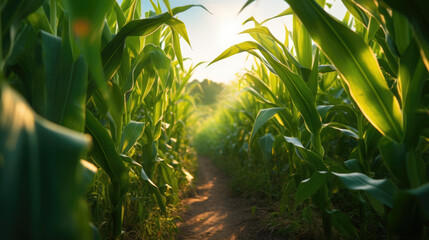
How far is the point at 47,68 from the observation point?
0.66 meters

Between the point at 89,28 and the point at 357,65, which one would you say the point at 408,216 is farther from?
the point at 89,28

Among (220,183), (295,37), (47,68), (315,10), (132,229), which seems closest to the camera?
(47,68)

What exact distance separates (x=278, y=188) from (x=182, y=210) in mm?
1037

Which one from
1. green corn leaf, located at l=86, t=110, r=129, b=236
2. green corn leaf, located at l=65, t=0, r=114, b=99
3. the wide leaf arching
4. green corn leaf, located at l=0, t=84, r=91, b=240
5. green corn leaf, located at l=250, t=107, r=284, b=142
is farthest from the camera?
green corn leaf, located at l=250, t=107, r=284, b=142

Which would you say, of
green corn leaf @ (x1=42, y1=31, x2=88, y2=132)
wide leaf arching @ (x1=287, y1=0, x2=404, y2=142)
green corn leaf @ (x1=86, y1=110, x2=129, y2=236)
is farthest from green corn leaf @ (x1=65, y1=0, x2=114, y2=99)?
wide leaf arching @ (x1=287, y1=0, x2=404, y2=142)

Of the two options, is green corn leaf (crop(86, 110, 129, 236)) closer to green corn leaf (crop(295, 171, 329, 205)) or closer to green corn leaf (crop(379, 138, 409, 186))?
green corn leaf (crop(295, 171, 329, 205))

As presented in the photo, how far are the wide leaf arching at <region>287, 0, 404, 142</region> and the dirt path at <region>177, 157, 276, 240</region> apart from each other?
1331 mm

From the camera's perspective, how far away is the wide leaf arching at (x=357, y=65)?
743 mm

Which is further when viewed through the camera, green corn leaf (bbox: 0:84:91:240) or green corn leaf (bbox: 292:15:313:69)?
green corn leaf (bbox: 292:15:313:69)

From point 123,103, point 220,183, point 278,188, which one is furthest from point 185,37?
point 220,183

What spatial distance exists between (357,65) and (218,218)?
1919mm

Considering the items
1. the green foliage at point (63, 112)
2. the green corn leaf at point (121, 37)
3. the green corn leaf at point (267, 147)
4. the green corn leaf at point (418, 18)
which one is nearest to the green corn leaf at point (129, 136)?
the green foliage at point (63, 112)

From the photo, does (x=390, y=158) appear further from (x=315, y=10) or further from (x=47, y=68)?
(x=47, y=68)

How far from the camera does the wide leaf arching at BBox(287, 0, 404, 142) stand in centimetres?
74
